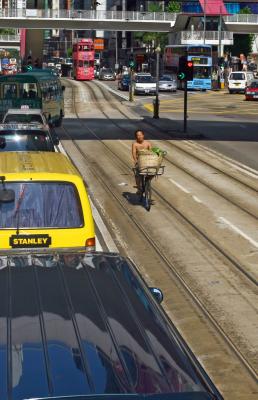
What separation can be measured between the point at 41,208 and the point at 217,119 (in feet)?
130

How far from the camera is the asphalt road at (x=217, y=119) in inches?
1329

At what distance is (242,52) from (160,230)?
10791 centimetres

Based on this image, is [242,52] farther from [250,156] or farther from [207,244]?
[207,244]

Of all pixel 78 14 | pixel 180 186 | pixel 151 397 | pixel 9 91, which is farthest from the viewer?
pixel 78 14

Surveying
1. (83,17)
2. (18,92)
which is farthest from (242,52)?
(18,92)

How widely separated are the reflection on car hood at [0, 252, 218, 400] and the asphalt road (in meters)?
22.8

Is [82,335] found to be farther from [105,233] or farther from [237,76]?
[237,76]

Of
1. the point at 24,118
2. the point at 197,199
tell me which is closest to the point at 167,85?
the point at 24,118

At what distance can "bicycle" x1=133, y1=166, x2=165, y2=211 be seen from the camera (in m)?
18.5

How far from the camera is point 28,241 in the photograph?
9.96 metres

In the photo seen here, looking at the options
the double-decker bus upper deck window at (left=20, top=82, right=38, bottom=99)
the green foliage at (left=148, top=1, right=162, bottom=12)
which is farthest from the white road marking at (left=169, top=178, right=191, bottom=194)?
the green foliage at (left=148, top=1, right=162, bottom=12)

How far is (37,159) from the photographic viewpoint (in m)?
12.0

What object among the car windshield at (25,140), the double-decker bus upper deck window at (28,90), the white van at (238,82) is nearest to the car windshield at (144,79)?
the white van at (238,82)

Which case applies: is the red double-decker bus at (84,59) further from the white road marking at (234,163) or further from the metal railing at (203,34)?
the white road marking at (234,163)
